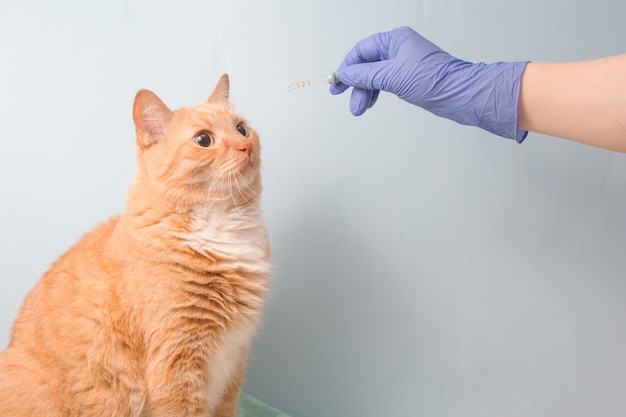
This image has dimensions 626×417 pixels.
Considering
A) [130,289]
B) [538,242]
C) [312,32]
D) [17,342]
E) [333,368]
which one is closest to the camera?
[130,289]

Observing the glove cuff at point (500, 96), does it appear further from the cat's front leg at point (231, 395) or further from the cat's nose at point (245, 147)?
the cat's front leg at point (231, 395)

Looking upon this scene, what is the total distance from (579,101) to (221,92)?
1.01 meters

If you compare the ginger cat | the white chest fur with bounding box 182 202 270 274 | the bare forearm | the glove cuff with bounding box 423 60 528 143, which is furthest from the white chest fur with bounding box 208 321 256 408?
the bare forearm

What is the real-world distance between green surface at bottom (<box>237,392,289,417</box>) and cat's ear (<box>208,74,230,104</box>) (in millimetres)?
1071

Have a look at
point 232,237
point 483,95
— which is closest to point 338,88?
point 483,95

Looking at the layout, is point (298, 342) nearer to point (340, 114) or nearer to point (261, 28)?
point (340, 114)

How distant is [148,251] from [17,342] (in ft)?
1.56

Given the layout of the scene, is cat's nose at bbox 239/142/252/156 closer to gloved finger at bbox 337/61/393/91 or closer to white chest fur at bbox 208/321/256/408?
gloved finger at bbox 337/61/393/91

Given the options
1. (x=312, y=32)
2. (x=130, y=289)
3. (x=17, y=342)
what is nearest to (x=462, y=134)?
(x=312, y=32)

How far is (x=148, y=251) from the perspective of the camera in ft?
4.69

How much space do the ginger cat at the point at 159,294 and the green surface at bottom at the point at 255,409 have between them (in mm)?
375

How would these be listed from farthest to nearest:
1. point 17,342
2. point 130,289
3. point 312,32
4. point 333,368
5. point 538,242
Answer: point 333,368 < point 312,32 < point 538,242 < point 17,342 < point 130,289

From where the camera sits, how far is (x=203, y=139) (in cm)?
153

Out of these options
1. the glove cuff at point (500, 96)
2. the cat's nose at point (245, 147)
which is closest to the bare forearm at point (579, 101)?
the glove cuff at point (500, 96)
